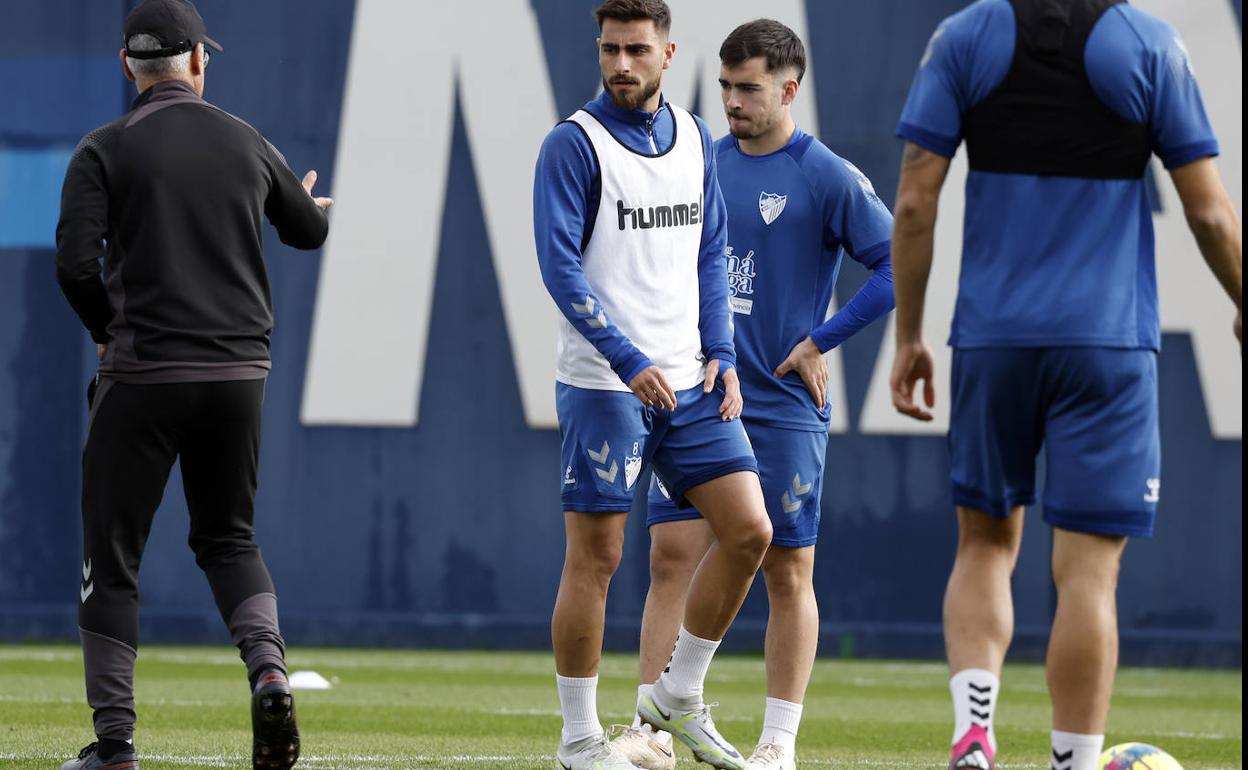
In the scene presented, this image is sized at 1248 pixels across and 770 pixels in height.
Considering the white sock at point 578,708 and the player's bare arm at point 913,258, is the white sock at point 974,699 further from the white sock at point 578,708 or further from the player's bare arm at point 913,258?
the white sock at point 578,708

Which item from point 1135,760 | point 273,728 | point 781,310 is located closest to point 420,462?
point 781,310

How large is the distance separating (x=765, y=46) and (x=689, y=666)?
6.02 feet

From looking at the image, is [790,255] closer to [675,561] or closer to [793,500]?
[793,500]

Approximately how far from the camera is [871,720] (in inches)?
287

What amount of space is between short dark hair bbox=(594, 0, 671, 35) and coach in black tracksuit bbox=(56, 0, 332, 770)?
1.01m

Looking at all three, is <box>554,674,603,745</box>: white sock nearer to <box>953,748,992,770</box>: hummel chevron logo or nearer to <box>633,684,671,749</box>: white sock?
<box>633,684,671,749</box>: white sock

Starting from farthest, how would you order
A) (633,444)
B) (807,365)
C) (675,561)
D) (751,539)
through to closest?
1. (675,561)
2. (807,365)
3. (751,539)
4. (633,444)

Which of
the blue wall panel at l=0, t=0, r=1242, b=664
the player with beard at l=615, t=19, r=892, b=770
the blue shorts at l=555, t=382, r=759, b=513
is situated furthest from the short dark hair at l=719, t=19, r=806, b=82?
the blue wall panel at l=0, t=0, r=1242, b=664

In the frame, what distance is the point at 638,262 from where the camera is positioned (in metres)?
4.64

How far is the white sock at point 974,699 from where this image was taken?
3.58 metres

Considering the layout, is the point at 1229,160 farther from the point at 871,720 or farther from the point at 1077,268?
the point at 1077,268

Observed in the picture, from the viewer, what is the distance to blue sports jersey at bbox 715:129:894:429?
5.21 m

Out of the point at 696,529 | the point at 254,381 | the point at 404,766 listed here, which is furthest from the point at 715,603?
the point at 254,381

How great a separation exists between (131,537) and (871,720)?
3880 millimetres
